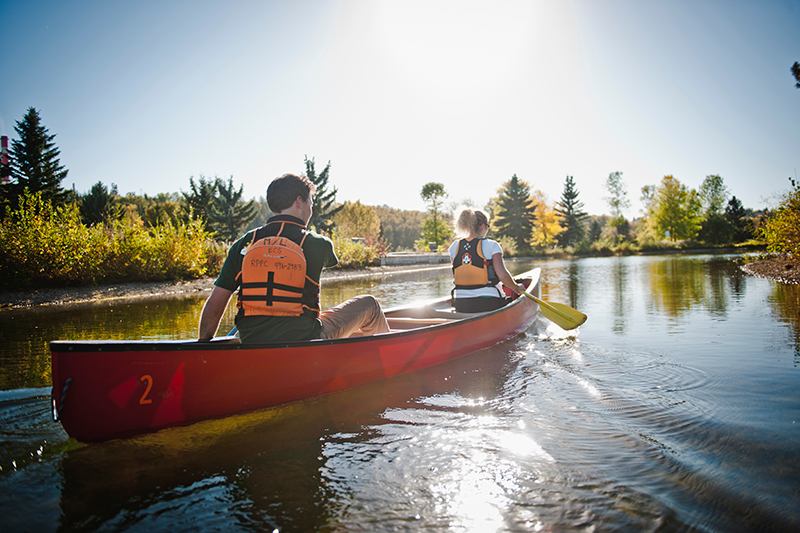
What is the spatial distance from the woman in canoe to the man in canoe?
7.67 ft

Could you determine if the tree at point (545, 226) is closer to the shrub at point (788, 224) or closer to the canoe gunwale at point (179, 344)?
the shrub at point (788, 224)

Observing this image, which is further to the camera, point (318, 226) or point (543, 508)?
point (318, 226)

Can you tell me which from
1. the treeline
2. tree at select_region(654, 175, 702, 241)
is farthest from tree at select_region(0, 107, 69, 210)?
tree at select_region(654, 175, 702, 241)

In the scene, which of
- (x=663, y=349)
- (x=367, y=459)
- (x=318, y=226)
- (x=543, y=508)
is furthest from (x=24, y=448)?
(x=318, y=226)

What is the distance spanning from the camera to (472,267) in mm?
5223

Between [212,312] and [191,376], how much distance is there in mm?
436

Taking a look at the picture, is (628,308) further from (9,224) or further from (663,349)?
(9,224)

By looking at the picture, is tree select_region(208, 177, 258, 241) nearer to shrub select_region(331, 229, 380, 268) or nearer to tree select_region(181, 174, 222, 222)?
tree select_region(181, 174, 222, 222)

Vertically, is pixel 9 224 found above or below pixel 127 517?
above

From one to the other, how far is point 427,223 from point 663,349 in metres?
49.7

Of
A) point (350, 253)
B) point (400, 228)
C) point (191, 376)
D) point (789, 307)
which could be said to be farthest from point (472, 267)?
point (400, 228)

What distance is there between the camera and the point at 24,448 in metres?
2.62

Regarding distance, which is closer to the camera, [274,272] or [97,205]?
[274,272]

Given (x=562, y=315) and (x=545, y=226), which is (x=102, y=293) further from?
(x=545, y=226)
